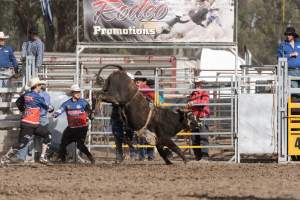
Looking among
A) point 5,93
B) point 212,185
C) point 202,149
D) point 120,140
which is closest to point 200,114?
point 202,149

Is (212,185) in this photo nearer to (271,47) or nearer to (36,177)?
(36,177)

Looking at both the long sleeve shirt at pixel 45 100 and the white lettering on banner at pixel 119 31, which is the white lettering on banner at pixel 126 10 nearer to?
the white lettering on banner at pixel 119 31

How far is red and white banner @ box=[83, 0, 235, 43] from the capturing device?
18.5 m

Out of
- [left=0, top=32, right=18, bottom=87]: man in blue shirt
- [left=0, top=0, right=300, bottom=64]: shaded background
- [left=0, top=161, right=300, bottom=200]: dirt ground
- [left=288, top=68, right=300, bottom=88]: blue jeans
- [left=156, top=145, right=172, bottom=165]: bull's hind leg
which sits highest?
[left=0, top=0, right=300, bottom=64]: shaded background

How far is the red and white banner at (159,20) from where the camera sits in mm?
18500

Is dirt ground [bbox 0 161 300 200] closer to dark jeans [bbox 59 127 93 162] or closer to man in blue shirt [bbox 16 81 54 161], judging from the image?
dark jeans [bbox 59 127 93 162]

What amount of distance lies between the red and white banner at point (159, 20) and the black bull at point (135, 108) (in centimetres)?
387

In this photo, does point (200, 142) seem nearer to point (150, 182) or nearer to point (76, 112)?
point (76, 112)

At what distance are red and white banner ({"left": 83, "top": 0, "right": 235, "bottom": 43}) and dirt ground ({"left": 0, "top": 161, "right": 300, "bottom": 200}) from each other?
13.7 feet

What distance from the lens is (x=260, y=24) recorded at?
65.6 meters

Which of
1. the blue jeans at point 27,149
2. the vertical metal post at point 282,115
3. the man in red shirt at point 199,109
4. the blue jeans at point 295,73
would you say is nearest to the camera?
the blue jeans at point 27,149

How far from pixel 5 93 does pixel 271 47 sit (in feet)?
162

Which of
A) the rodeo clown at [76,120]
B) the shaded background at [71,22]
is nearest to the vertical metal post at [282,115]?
the rodeo clown at [76,120]

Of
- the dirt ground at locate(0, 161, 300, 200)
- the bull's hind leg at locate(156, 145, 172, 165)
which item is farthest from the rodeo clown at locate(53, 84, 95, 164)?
the bull's hind leg at locate(156, 145, 172, 165)
